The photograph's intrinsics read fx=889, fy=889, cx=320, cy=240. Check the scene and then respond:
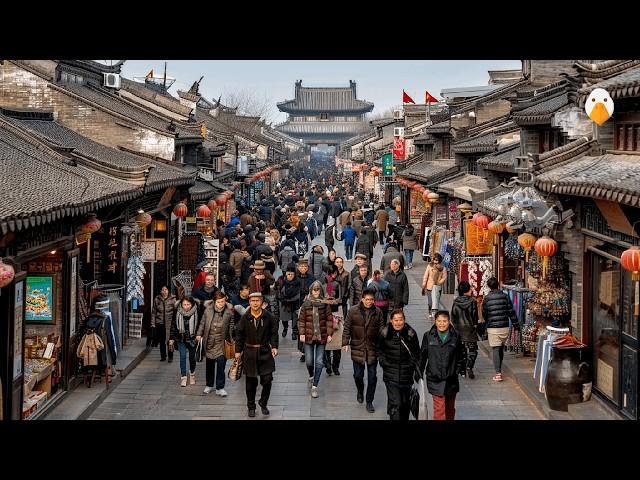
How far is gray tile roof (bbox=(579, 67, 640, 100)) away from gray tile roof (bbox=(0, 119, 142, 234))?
7.22 m

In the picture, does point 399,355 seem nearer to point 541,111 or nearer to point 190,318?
point 190,318

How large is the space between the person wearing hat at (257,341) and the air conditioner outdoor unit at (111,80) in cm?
1948

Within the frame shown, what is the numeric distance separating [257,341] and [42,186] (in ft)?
11.8

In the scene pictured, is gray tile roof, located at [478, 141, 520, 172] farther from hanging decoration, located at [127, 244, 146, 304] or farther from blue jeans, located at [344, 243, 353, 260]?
hanging decoration, located at [127, 244, 146, 304]

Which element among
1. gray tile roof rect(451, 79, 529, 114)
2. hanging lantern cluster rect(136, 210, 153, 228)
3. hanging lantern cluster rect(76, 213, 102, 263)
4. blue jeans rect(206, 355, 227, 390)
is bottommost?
blue jeans rect(206, 355, 227, 390)

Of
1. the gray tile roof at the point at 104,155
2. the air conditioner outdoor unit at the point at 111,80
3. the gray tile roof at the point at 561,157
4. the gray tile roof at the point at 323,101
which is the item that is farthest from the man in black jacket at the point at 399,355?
the gray tile roof at the point at 323,101

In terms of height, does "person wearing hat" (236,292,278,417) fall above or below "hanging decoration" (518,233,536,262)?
below

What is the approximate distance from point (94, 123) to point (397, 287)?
10932 mm

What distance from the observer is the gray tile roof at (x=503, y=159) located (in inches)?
785

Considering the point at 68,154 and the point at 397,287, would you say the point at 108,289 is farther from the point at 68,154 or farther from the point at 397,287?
the point at 397,287

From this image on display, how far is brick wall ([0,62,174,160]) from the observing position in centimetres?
2214

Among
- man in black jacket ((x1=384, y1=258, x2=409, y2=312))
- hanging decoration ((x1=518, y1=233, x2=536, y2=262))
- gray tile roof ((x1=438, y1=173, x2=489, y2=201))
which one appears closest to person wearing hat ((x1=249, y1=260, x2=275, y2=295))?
man in black jacket ((x1=384, y1=258, x2=409, y2=312))
